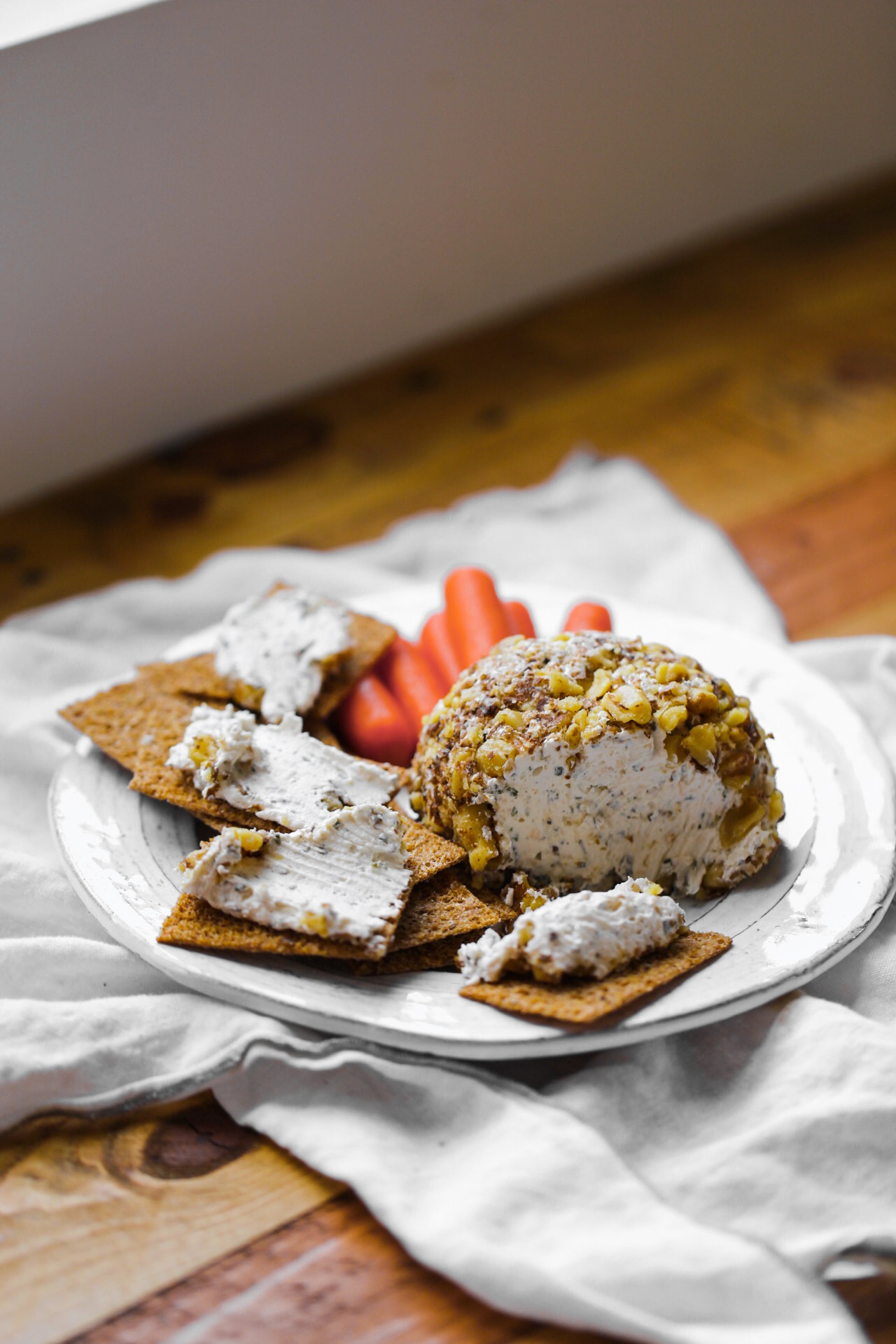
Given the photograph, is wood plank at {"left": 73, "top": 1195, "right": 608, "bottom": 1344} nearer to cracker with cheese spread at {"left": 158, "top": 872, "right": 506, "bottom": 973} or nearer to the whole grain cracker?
cracker with cheese spread at {"left": 158, "top": 872, "right": 506, "bottom": 973}

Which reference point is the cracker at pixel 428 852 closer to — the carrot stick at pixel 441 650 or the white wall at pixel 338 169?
the carrot stick at pixel 441 650

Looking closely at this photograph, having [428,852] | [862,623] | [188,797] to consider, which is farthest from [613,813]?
[862,623]

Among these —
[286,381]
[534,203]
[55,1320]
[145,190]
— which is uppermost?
[145,190]

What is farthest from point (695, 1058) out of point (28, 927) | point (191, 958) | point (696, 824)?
point (28, 927)

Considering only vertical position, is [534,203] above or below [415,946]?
above

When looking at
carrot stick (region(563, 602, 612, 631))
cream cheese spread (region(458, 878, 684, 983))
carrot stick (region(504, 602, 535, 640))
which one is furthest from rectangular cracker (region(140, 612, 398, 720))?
cream cheese spread (region(458, 878, 684, 983))

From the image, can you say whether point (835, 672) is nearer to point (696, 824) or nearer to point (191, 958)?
point (696, 824)

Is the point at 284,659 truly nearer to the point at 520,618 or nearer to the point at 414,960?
the point at 520,618

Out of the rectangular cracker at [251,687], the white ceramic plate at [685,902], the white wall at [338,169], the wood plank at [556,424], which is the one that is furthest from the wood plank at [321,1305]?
the white wall at [338,169]
